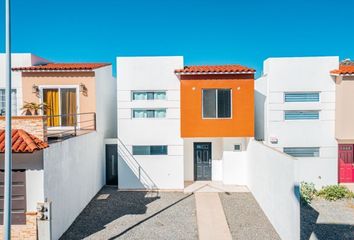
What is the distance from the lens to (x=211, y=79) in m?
14.7

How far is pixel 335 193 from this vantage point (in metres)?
13.7

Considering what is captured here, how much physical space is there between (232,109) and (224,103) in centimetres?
58

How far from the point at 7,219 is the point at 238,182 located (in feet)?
41.8

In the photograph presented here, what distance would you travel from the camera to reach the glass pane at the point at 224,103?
48.5 ft

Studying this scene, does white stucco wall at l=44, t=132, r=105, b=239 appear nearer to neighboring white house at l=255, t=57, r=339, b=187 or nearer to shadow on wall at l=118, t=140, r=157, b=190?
shadow on wall at l=118, t=140, r=157, b=190

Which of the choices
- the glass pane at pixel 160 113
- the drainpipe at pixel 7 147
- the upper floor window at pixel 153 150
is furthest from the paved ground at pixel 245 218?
the drainpipe at pixel 7 147

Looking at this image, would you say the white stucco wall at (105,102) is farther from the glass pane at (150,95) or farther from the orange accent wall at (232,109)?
the orange accent wall at (232,109)

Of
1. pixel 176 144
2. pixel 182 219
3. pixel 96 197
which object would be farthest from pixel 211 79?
pixel 96 197

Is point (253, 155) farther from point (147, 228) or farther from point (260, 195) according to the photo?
point (147, 228)

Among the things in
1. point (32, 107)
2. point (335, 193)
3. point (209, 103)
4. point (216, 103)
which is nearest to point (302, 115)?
point (335, 193)

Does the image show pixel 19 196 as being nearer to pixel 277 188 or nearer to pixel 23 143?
pixel 23 143

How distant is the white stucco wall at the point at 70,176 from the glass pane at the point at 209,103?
6492 millimetres

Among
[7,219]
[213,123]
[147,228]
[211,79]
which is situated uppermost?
[211,79]

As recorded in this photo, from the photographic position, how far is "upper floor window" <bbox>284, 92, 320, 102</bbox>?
1494 centimetres
